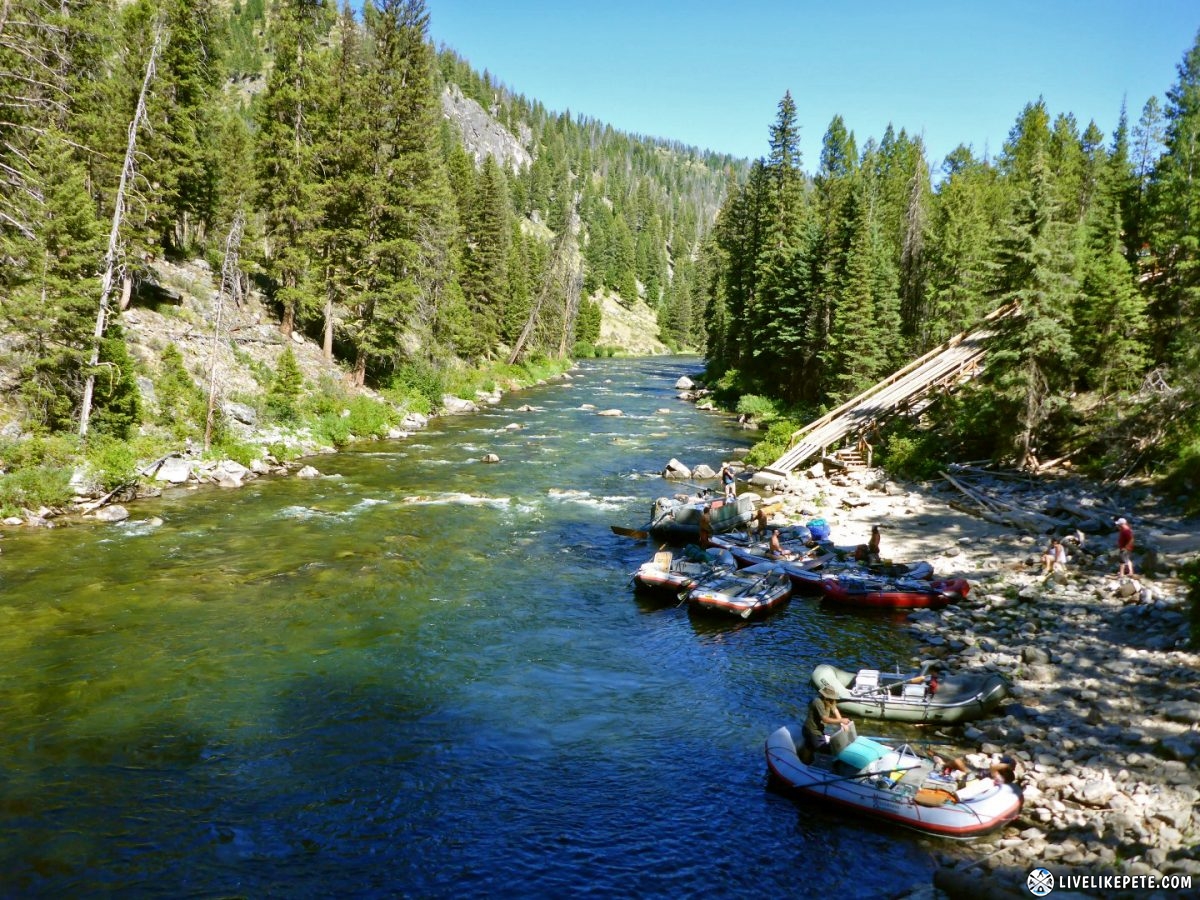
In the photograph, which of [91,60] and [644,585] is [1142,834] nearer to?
[644,585]

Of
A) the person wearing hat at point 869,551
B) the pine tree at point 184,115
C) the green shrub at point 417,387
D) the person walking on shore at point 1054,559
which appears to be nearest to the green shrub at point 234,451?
the pine tree at point 184,115

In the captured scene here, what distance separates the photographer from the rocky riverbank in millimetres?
9828

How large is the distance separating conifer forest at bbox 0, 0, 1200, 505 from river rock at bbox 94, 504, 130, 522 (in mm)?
2970

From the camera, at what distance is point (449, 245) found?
60781 mm

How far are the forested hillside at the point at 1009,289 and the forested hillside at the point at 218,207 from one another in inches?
1008

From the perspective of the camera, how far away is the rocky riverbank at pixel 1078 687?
9828mm

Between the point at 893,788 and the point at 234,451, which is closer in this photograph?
the point at 893,788

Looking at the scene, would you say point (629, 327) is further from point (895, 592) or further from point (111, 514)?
point (895, 592)

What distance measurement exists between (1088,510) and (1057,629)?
804cm

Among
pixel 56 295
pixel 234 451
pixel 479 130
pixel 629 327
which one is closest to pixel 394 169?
pixel 234 451

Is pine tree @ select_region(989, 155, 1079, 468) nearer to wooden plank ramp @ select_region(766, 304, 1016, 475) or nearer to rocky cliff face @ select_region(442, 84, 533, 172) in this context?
wooden plank ramp @ select_region(766, 304, 1016, 475)

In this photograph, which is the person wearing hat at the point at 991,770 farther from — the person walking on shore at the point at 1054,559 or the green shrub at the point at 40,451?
the green shrub at the point at 40,451

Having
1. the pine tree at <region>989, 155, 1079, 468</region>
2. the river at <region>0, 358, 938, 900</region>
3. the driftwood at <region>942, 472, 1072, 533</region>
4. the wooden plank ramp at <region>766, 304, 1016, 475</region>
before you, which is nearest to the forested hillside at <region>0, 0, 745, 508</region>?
the river at <region>0, 358, 938, 900</region>

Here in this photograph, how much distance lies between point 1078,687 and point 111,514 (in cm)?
2831
